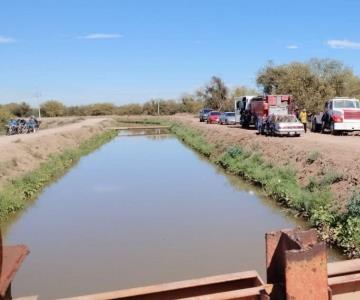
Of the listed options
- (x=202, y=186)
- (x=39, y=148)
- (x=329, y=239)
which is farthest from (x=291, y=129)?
(x=329, y=239)

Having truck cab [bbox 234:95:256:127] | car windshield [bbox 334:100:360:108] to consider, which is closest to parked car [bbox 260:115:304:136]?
car windshield [bbox 334:100:360:108]

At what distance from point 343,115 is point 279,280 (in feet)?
89.3

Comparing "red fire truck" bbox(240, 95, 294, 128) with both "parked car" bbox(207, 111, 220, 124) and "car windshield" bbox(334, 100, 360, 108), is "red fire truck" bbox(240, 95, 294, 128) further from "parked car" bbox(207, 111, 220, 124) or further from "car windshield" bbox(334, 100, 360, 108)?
"parked car" bbox(207, 111, 220, 124)

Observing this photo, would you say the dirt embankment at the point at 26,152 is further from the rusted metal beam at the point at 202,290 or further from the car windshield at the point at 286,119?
the rusted metal beam at the point at 202,290

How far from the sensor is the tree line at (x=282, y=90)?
172 feet

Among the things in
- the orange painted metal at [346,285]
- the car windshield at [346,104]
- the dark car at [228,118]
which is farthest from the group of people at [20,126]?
the orange painted metal at [346,285]

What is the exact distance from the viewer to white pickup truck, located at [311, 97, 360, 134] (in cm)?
2892

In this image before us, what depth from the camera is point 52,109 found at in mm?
130750

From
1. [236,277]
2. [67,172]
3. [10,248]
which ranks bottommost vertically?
[67,172]

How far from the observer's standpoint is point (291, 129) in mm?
30156

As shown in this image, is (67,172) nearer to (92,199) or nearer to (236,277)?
(92,199)

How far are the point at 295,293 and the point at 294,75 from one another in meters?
52.6

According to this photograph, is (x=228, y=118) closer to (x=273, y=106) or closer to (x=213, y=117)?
(x=213, y=117)

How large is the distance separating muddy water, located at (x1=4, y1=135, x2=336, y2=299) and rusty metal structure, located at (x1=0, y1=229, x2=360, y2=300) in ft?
16.3
